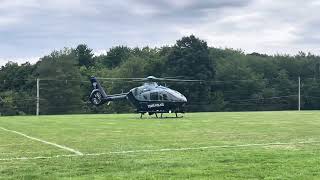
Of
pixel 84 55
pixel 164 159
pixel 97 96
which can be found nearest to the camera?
pixel 164 159

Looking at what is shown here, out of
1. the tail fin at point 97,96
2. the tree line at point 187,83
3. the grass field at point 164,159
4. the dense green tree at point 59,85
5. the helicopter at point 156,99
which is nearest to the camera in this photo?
the grass field at point 164,159

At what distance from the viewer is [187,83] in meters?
82.0

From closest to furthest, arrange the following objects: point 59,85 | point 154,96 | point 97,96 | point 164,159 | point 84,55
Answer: point 164,159, point 154,96, point 97,96, point 59,85, point 84,55

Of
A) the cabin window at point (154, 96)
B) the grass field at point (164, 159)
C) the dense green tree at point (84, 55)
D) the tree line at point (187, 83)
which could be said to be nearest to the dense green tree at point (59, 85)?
the tree line at point (187, 83)

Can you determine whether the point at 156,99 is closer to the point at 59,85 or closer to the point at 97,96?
the point at 97,96

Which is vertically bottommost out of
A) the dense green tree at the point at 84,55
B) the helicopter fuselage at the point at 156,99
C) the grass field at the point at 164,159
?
the grass field at the point at 164,159

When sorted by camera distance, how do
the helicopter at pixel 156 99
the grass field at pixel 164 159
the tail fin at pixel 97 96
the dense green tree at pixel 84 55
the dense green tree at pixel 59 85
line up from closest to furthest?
the grass field at pixel 164 159
the helicopter at pixel 156 99
the tail fin at pixel 97 96
the dense green tree at pixel 59 85
the dense green tree at pixel 84 55

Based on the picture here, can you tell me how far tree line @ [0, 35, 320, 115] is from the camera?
276 feet

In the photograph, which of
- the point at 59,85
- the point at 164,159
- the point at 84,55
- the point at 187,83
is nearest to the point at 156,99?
the point at 164,159

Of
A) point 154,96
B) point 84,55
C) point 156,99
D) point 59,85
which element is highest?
point 84,55

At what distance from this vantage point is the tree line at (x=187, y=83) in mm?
84062

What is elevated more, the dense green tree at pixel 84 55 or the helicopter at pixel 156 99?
the dense green tree at pixel 84 55

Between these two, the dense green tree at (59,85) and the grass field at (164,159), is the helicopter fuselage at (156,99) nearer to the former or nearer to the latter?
the grass field at (164,159)

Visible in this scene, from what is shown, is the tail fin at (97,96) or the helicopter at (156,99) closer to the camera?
the helicopter at (156,99)
